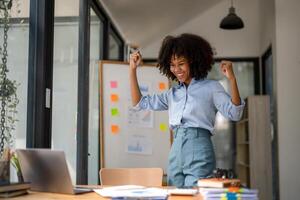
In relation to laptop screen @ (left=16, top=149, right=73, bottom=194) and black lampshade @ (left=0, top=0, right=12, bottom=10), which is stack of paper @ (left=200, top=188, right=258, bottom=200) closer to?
laptop screen @ (left=16, top=149, right=73, bottom=194)

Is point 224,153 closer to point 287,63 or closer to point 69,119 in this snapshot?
point 287,63

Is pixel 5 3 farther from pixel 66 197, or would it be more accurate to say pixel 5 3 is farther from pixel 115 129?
pixel 115 129

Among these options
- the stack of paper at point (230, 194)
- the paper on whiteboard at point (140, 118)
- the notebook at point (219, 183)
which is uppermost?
the paper on whiteboard at point (140, 118)

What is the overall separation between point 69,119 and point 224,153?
3769 millimetres

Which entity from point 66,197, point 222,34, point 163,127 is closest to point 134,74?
point 66,197

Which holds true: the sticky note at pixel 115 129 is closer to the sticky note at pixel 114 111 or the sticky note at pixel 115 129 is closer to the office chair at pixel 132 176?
the sticky note at pixel 114 111

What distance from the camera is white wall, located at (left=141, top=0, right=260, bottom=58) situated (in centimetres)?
653

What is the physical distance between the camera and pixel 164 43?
2.18m

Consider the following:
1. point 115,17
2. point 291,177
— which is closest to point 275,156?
point 291,177

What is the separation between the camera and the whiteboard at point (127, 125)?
371 centimetres

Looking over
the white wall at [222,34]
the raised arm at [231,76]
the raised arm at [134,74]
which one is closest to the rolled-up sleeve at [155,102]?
the raised arm at [134,74]

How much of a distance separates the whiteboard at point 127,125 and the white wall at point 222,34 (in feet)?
9.26

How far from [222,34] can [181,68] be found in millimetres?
4687

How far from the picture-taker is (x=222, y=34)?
21.6 feet
